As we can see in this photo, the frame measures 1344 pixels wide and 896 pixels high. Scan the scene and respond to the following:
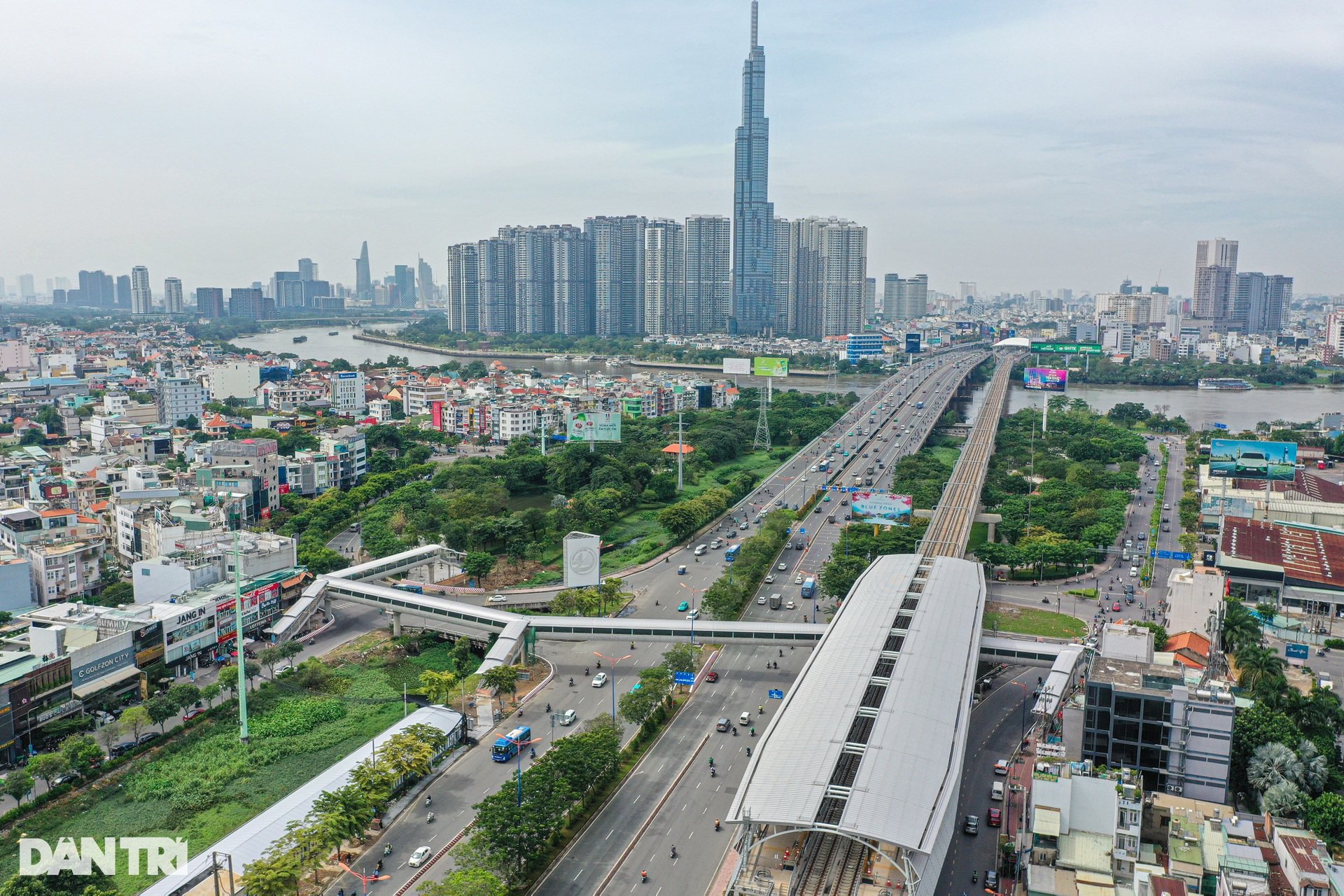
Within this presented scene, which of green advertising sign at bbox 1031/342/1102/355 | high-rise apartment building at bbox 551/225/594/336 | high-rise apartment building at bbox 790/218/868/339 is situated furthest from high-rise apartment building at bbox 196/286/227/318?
green advertising sign at bbox 1031/342/1102/355

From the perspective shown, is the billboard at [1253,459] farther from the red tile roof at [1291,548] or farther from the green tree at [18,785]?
the green tree at [18,785]

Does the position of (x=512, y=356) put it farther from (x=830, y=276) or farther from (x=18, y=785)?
(x=18, y=785)

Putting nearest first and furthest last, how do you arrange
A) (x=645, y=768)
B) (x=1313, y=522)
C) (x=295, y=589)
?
(x=645, y=768) → (x=295, y=589) → (x=1313, y=522)

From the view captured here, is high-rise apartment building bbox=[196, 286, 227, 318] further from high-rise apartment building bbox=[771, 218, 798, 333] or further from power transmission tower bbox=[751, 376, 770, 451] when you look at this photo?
power transmission tower bbox=[751, 376, 770, 451]

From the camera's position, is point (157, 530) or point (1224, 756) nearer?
point (1224, 756)

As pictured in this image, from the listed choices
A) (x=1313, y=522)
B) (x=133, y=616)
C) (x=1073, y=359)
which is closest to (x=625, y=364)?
(x=1073, y=359)

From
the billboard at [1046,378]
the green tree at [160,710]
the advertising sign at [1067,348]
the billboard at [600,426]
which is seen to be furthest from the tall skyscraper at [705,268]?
the green tree at [160,710]

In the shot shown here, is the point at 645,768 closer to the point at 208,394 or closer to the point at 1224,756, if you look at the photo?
the point at 1224,756
